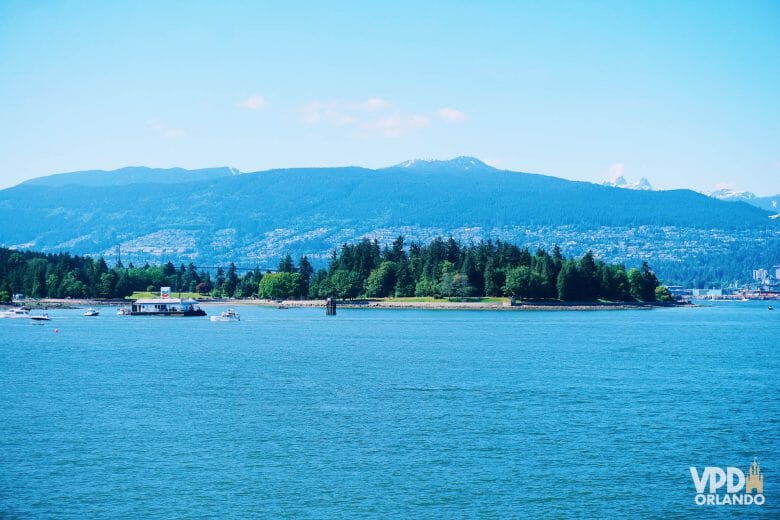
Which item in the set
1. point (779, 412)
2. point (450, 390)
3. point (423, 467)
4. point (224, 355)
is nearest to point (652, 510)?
point (423, 467)

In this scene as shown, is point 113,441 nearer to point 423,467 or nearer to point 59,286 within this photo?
point 423,467

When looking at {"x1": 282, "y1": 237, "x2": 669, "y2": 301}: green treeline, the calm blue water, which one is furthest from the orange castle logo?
{"x1": 282, "y1": 237, "x2": 669, "y2": 301}: green treeline

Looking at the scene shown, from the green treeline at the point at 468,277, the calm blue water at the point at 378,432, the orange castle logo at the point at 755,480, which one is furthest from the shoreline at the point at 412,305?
the orange castle logo at the point at 755,480

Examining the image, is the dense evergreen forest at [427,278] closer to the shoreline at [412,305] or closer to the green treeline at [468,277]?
the green treeline at [468,277]

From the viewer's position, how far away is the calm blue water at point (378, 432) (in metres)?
27.6

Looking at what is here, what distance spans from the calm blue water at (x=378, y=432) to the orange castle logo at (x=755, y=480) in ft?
1.11

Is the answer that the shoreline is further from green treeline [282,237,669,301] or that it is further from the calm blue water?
the calm blue water

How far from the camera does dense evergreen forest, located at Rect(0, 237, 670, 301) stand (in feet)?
519

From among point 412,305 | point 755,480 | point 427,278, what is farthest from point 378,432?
point 427,278

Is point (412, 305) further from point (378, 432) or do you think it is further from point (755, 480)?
point (755, 480)

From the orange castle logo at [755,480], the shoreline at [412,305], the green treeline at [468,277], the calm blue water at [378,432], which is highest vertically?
the green treeline at [468,277]

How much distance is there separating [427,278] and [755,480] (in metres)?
138

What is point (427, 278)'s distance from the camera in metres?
167

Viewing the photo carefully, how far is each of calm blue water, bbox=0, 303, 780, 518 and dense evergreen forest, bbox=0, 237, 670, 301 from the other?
8772cm
